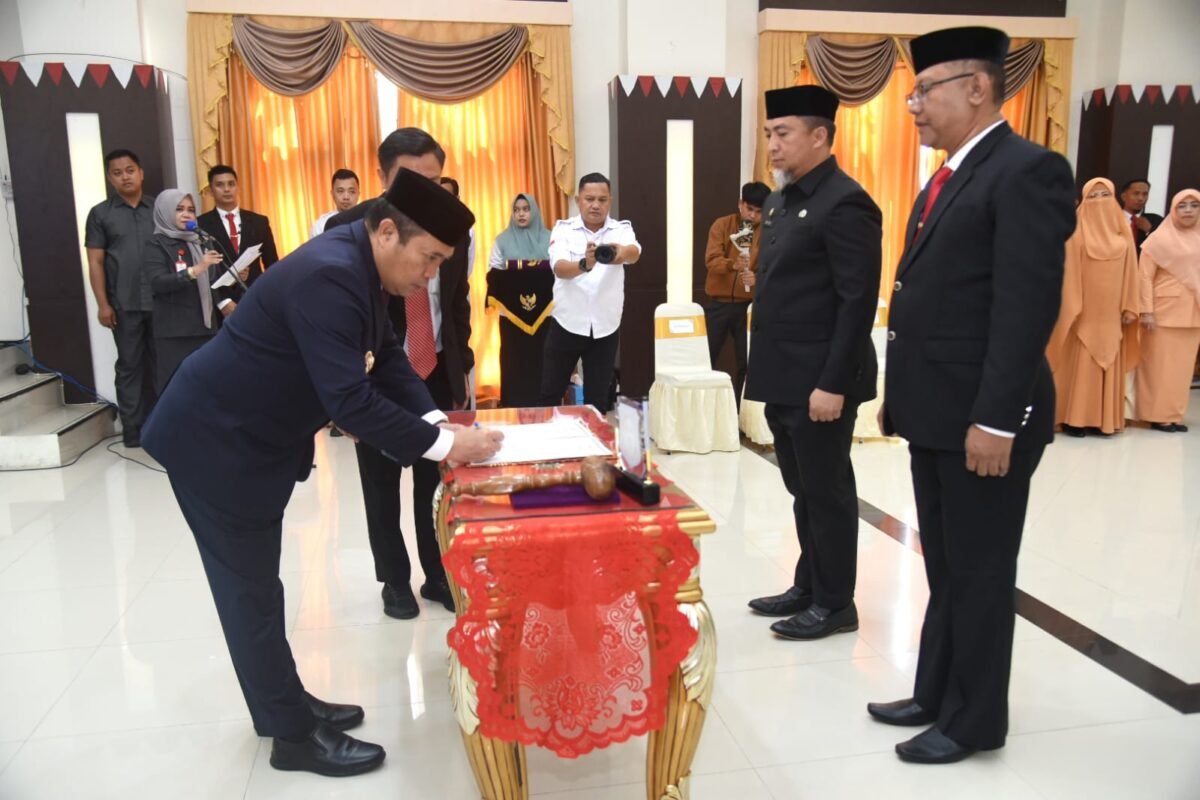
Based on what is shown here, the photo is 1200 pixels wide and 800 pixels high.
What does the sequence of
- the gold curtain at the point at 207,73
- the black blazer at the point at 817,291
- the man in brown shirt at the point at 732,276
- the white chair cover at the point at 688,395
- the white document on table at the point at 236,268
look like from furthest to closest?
the gold curtain at the point at 207,73, the man in brown shirt at the point at 732,276, the white chair cover at the point at 688,395, the white document on table at the point at 236,268, the black blazer at the point at 817,291

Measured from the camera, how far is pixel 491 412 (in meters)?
2.56

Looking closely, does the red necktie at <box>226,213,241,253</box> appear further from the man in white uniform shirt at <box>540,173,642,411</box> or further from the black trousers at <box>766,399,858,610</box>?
the black trousers at <box>766,399,858,610</box>

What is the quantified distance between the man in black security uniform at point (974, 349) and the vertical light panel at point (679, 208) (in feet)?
14.2

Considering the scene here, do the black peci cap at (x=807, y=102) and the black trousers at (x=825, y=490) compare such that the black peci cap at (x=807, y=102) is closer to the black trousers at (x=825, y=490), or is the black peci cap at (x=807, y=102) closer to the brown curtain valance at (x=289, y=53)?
the black trousers at (x=825, y=490)

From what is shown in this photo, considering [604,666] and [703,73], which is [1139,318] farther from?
[604,666]

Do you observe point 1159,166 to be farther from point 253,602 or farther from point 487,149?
point 253,602

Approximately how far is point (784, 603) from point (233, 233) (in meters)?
4.12

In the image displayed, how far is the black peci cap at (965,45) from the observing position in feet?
6.18

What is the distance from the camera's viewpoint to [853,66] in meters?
6.61

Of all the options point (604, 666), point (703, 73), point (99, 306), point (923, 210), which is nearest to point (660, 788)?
point (604, 666)

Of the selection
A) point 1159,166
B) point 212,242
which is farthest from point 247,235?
point 1159,166

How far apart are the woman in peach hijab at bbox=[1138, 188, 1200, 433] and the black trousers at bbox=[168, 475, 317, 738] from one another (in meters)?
5.66

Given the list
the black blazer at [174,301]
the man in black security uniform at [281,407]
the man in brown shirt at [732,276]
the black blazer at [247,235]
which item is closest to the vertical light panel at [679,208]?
the man in brown shirt at [732,276]

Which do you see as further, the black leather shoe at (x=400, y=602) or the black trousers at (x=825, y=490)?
the black leather shoe at (x=400, y=602)
